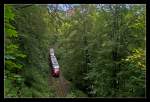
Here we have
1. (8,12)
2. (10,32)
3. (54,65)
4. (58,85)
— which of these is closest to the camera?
(8,12)

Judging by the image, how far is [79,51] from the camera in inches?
110

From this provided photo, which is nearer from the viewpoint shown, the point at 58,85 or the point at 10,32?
the point at 10,32

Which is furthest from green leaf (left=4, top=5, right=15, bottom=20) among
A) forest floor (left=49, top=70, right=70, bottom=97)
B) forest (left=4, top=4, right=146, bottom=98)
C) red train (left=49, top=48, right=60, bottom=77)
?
forest floor (left=49, top=70, right=70, bottom=97)

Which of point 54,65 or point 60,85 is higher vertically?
point 54,65

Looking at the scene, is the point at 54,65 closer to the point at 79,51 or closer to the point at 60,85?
the point at 60,85

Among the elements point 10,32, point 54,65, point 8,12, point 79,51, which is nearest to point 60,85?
point 54,65

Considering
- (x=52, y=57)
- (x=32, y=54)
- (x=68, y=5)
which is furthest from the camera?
(x=32, y=54)

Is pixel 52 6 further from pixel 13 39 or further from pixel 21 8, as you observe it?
pixel 13 39

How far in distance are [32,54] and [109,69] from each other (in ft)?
2.44

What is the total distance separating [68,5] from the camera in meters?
2.47

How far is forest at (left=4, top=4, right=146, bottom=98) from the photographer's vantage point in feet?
8.41

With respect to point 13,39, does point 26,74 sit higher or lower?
lower

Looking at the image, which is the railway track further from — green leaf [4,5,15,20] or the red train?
green leaf [4,5,15,20]
